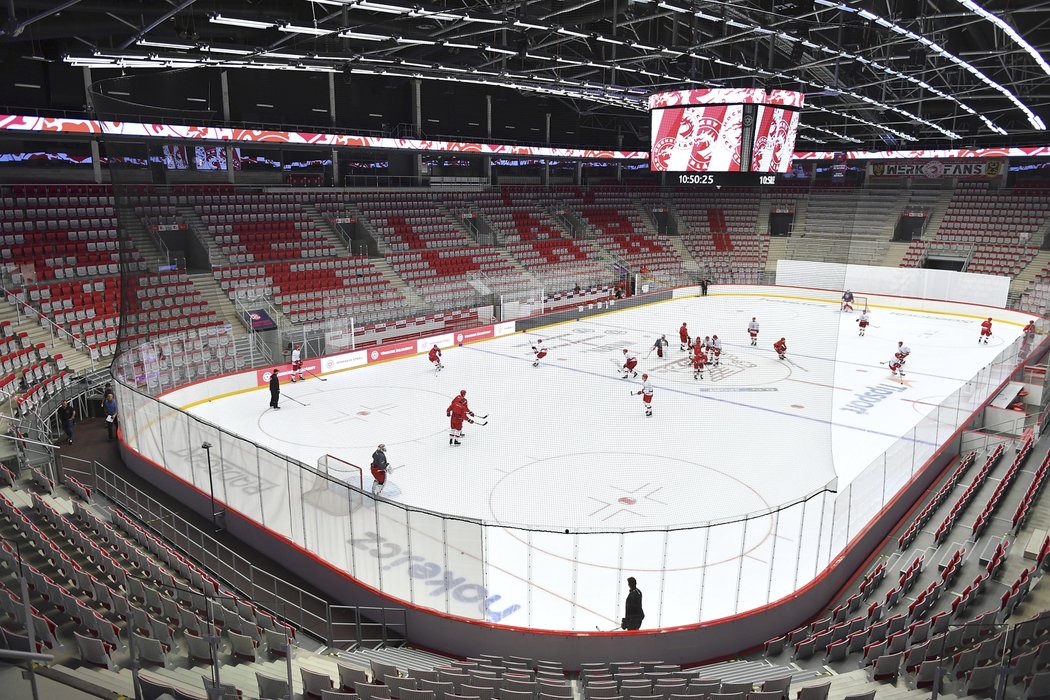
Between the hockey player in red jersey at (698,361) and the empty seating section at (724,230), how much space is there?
15.7 meters

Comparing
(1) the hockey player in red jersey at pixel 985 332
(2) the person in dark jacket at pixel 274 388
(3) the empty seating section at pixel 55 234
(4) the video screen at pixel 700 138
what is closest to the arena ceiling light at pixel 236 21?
(2) the person in dark jacket at pixel 274 388

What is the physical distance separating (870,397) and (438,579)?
1185cm

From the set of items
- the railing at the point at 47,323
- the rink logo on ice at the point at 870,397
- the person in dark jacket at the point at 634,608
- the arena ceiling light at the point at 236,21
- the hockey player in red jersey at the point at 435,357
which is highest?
the arena ceiling light at the point at 236,21

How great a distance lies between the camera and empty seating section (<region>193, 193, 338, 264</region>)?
71.1 ft

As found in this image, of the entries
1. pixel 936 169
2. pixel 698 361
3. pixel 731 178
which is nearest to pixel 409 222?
pixel 698 361

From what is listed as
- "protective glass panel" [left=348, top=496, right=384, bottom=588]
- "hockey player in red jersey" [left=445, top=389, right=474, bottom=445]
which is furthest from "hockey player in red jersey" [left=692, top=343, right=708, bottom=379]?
"protective glass panel" [left=348, top=496, right=384, bottom=588]

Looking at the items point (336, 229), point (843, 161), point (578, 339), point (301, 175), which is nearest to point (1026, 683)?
point (578, 339)

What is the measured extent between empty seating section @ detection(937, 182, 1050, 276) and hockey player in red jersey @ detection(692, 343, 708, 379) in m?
19.3

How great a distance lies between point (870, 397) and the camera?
15469mm

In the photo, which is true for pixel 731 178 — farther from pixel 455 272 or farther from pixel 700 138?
pixel 455 272

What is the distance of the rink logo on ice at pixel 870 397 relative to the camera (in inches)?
575

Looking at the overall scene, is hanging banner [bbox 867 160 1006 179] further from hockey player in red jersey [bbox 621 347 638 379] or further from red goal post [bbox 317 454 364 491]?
red goal post [bbox 317 454 364 491]

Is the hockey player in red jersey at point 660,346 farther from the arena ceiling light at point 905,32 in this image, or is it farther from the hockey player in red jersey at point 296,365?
the hockey player in red jersey at point 296,365

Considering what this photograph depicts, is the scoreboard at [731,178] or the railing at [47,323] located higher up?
the scoreboard at [731,178]
